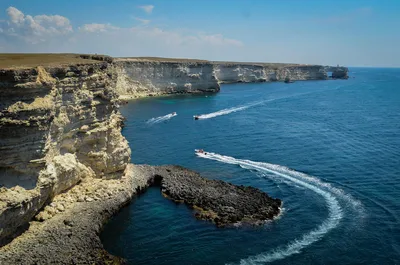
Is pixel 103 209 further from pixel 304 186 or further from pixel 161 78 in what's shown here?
pixel 161 78

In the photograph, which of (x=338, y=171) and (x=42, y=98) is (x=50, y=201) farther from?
(x=338, y=171)

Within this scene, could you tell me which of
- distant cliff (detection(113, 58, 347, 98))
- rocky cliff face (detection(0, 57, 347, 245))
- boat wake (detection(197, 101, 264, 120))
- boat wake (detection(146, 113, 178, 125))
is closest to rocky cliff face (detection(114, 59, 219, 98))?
distant cliff (detection(113, 58, 347, 98))

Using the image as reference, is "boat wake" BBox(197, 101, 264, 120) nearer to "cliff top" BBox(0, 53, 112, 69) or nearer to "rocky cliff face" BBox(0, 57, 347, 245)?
"cliff top" BBox(0, 53, 112, 69)

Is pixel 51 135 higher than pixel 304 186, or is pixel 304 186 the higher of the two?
pixel 51 135

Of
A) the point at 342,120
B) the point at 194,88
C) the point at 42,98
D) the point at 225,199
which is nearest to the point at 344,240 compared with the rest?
the point at 225,199

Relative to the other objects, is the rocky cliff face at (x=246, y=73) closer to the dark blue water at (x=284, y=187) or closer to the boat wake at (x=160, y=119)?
the boat wake at (x=160, y=119)

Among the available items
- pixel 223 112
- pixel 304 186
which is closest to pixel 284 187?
pixel 304 186

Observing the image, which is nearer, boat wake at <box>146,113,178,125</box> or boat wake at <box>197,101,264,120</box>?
boat wake at <box>146,113,178,125</box>
